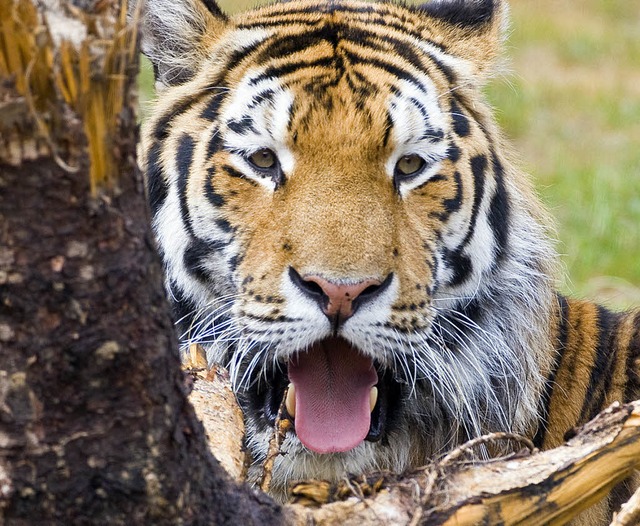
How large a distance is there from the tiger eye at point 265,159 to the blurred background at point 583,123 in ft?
2.82

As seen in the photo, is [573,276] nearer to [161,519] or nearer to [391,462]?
[391,462]

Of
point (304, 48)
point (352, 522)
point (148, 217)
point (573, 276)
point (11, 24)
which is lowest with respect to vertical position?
point (573, 276)

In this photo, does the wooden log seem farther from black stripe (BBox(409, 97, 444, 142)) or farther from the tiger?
black stripe (BBox(409, 97, 444, 142))

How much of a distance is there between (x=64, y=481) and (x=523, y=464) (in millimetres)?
834

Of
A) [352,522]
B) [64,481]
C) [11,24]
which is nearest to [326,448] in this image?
[352,522]

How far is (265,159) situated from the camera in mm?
2559

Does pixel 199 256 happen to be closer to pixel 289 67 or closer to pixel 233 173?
pixel 233 173

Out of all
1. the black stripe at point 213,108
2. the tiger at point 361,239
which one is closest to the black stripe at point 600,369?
the tiger at point 361,239

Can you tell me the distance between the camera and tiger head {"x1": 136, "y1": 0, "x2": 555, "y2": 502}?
2396 millimetres

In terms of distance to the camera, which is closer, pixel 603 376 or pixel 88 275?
pixel 88 275

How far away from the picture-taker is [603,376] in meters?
2.94

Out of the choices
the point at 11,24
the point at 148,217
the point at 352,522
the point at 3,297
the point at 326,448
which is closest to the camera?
the point at 11,24

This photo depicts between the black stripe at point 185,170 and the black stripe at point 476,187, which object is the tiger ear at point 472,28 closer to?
the black stripe at point 476,187

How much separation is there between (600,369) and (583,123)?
4828 mm
